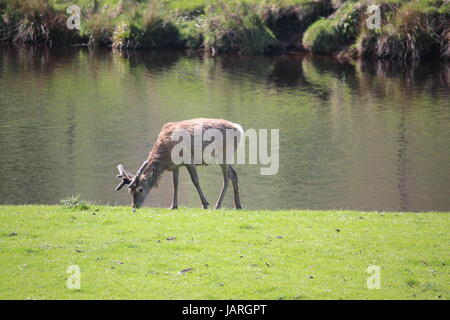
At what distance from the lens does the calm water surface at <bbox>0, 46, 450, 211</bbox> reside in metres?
22.0

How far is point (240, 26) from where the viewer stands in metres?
47.0

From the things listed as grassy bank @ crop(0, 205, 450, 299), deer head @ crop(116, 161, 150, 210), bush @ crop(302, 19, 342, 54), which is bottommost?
grassy bank @ crop(0, 205, 450, 299)

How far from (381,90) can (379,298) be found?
1094 inches

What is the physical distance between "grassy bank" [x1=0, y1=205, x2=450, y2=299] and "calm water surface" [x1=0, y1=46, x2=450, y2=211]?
16.4ft

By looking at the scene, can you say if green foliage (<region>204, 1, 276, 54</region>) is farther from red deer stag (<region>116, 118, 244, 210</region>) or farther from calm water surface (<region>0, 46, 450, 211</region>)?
red deer stag (<region>116, 118, 244, 210</region>)

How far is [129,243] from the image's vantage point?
44.1ft

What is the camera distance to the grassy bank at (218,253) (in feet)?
37.7

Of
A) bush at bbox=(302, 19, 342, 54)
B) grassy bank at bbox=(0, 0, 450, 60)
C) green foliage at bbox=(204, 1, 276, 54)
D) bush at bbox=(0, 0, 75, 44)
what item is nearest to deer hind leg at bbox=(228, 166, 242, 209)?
grassy bank at bbox=(0, 0, 450, 60)

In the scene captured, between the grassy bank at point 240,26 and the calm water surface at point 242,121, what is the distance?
5.53 ft

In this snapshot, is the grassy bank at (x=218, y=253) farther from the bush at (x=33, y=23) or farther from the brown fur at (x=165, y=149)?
the bush at (x=33, y=23)

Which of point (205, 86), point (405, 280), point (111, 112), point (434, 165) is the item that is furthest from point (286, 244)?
point (205, 86)

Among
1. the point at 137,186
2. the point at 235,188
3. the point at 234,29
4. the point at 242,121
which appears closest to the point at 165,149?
the point at 137,186

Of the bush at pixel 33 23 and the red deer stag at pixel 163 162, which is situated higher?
the bush at pixel 33 23

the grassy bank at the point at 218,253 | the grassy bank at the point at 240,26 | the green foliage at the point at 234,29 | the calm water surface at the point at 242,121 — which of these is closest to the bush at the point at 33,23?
the grassy bank at the point at 240,26
